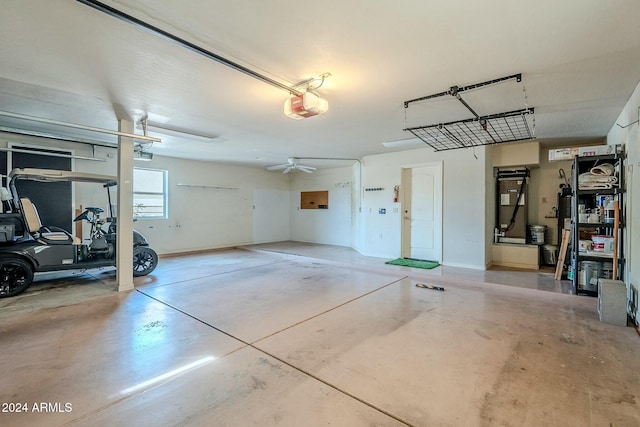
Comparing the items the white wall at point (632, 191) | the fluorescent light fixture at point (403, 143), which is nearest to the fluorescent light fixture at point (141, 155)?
the fluorescent light fixture at point (403, 143)

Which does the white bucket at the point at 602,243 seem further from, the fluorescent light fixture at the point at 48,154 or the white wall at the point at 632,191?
the fluorescent light fixture at the point at 48,154

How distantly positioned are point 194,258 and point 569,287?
7473mm

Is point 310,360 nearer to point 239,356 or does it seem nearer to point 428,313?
point 239,356

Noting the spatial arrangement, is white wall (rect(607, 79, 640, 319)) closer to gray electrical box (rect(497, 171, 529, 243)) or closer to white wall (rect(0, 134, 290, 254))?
gray electrical box (rect(497, 171, 529, 243))

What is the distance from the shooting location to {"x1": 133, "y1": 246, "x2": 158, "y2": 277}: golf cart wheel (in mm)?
5277

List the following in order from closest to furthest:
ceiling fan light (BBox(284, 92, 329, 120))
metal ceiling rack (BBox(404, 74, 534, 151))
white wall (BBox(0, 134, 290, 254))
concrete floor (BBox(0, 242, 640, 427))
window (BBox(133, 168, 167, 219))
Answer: concrete floor (BBox(0, 242, 640, 427)) < ceiling fan light (BBox(284, 92, 329, 120)) < metal ceiling rack (BBox(404, 74, 534, 151)) < white wall (BBox(0, 134, 290, 254)) < window (BBox(133, 168, 167, 219))

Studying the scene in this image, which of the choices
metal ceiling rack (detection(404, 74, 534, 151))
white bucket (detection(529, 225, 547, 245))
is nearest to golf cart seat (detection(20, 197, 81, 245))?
metal ceiling rack (detection(404, 74, 534, 151))

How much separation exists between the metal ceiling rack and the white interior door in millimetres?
799

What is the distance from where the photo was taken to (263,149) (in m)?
6.47

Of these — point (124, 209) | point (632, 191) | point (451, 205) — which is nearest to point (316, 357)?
point (124, 209)

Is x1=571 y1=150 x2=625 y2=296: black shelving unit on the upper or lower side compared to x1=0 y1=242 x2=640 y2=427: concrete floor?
upper

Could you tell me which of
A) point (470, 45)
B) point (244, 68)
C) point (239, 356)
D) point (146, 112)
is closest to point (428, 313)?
point (239, 356)

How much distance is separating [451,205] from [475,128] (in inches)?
68.5

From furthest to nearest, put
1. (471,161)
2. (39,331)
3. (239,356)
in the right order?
(471,161) < (39,331) < (239,356)
